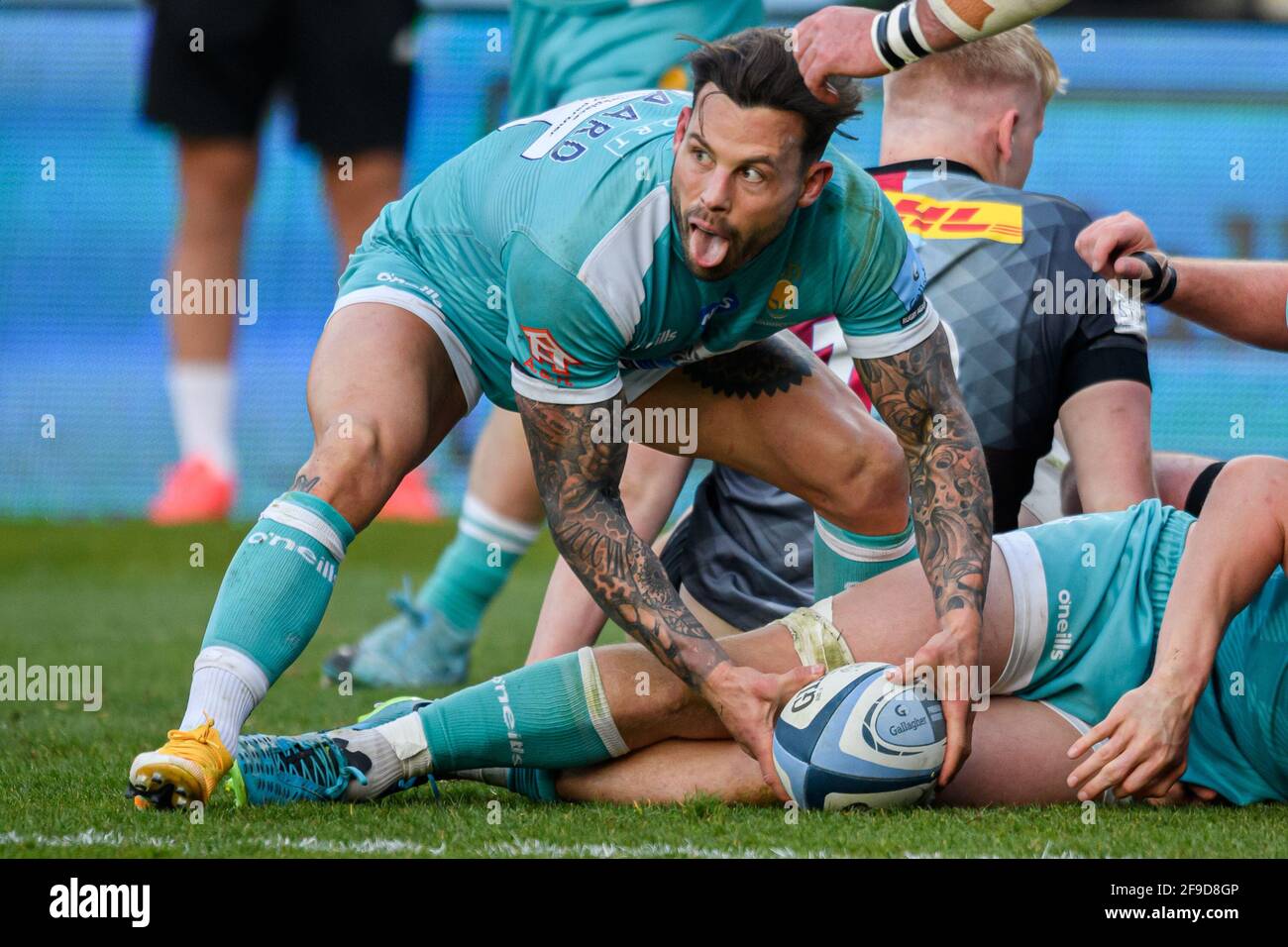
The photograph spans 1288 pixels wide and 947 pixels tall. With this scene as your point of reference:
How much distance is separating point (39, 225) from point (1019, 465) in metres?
7.25

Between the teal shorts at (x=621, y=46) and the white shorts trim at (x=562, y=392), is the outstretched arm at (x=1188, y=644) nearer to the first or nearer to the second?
the white shorts trim at (x=562, y=392)

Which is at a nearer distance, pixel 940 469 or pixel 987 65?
pixel 940 469

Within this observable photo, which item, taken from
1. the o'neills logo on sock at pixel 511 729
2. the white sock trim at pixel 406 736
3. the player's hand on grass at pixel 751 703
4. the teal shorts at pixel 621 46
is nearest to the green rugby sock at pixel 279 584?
the white sock trim at pixel 406 736

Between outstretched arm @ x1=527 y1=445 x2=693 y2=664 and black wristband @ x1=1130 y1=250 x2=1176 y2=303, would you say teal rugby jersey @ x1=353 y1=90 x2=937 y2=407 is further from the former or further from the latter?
outstretched arm @ x1=527 y1=445 x2=693 y2=664

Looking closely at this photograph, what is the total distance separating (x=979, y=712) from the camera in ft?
10.4

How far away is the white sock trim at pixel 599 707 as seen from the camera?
313cm

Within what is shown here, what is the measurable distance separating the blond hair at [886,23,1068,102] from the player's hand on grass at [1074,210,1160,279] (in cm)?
123

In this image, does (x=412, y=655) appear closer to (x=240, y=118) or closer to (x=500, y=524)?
(x=500, y=524)

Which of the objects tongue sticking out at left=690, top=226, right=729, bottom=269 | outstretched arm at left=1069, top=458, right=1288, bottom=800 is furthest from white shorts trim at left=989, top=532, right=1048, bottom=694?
tongue sticking out at left=690, top=226, right=729, bottom=269

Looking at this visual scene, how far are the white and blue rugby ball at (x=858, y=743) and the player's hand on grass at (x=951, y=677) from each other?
0.06ft

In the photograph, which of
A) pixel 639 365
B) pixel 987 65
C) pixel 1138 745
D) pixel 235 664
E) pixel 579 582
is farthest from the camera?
pixel 987 65
